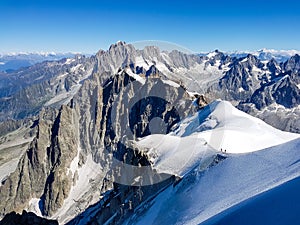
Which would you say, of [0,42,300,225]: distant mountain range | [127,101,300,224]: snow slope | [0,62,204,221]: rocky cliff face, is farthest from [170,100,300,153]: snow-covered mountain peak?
[0,62,204,221]: rocky cliff face

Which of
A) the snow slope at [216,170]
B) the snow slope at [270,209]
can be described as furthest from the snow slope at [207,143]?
the snow slope at [270,209]

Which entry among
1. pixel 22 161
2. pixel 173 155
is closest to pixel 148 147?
pixel 173 155

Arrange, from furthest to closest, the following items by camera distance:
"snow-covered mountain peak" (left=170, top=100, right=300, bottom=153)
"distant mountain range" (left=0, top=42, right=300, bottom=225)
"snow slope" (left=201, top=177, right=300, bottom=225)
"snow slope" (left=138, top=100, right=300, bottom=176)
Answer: "snow-covered mountain peak" (left=170, top=100, right=300, bottom=153), "snow slope" (left=138, top=100, right=300, bottom=176), "distant mountain range" (left=0, top=42, right=300, bottom=225), "snow slope" (left=201, top=177, right=300, bottom=225)

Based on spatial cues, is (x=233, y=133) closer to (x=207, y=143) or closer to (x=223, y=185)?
(x=207, y=143)

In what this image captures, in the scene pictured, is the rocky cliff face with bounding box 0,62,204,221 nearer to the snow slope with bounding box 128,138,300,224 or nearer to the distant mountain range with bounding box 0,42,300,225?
the distant mountain range with bounding box 0,42,300,225

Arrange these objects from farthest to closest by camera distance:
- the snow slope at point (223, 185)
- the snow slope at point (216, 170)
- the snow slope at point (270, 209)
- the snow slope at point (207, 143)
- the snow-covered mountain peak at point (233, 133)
Result: the snow-covered mountain peak at point (233, 133), the snow slope at point (207, 143), the snow slope at point (216, 170), the snow slope at point (223, 185), the snow slope at point (270, 209)

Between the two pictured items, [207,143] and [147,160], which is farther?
[147,160]

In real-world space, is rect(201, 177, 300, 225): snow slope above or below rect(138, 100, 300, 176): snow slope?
above

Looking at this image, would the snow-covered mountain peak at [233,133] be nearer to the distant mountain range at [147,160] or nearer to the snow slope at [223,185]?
the distant mountain range at [147,160]

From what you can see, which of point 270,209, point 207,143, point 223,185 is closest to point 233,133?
point 207,143
